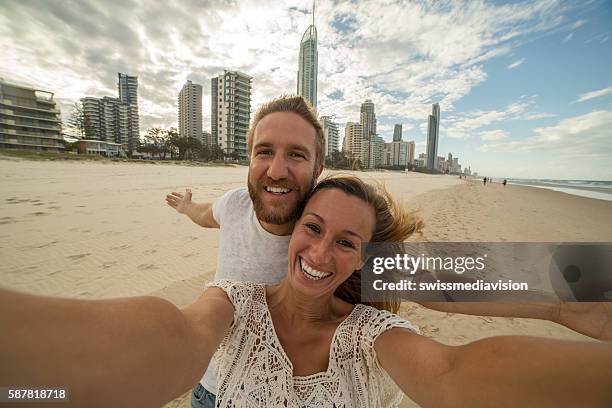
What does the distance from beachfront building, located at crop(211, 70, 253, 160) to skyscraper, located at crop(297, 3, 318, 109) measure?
2130 centimetres

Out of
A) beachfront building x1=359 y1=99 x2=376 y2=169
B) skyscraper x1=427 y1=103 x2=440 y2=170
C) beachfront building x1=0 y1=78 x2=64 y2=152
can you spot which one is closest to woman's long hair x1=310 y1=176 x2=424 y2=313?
beachfront building x1=0 y1=78 x2=64 y2=152

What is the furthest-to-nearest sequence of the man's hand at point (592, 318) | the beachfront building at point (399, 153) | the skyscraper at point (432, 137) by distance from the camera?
the skyscraper at point (432, 137) → the beachfront building at point (399, 153) → the man's hand at point (592, 318)

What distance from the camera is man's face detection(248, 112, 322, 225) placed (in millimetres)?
1756

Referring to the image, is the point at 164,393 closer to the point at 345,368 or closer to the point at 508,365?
the point at 345,368

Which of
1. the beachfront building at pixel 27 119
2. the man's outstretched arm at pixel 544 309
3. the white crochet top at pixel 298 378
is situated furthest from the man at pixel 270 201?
the beachfront building at pixel 27 119

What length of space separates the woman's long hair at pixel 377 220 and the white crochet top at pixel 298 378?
17.9 inches

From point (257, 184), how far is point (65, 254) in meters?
5.57

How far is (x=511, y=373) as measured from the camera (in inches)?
31.9

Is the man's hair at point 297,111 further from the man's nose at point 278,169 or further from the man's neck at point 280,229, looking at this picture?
the man's neck at point 280,229

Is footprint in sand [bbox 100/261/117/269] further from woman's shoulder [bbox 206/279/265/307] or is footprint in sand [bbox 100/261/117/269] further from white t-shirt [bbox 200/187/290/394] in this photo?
woman's shoulder [bbox 206/279/265/307]

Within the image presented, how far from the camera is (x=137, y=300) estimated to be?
0.86 metres

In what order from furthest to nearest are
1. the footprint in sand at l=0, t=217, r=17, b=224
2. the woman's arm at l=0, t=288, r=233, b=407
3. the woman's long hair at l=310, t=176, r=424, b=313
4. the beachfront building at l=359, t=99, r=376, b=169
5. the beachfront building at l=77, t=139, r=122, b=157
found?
the beachfront building at l=359, t=99, r=376, b=169 < the beachfront building at l=77, t=139, r=122, b=157 < the footprint in sand at l=0, t=217, r=17, b=224 < the woman's long hair at l=310, t=176, r=424, b=313 < the woman's arm at l=0, t=288, r=233, b=407

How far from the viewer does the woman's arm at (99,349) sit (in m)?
0.56

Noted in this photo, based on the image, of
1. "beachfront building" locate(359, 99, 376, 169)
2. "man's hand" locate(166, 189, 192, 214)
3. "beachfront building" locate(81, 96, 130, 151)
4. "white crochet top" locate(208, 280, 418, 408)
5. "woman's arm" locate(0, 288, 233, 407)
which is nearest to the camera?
"woman's arm" locate(0, 288, 233, 407)
